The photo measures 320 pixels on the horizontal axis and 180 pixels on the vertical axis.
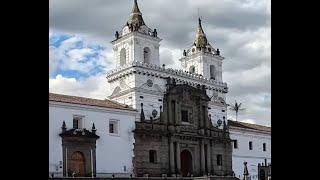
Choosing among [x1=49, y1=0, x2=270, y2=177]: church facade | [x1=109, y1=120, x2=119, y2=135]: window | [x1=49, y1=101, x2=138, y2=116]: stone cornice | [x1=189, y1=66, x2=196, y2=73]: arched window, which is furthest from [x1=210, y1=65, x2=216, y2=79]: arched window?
[x1=109, y1=120, x2=119, y2=135]: window

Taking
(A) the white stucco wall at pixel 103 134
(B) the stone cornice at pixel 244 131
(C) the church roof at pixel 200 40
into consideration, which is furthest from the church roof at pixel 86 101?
(B) the stone cornice at pixel 244 131

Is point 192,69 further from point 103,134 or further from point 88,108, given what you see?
point 88,108

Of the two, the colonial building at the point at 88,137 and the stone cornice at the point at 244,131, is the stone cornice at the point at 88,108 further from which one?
the stone cornice at the point at 244,131

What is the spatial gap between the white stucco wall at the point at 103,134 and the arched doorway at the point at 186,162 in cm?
484

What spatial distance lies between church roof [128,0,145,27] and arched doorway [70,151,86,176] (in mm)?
10103

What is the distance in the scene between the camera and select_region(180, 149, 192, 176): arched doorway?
3676 centimetres

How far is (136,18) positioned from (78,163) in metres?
11.4

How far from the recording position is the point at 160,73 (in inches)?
1426

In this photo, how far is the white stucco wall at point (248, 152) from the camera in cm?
4088

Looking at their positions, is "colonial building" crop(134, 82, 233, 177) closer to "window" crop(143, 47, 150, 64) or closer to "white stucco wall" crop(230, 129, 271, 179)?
"white stucco wall" crop(230, 129, 271, 179)

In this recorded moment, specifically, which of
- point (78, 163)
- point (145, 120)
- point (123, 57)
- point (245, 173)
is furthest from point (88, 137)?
point (245, 173)

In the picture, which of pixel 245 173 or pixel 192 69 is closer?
pixel 245 173
